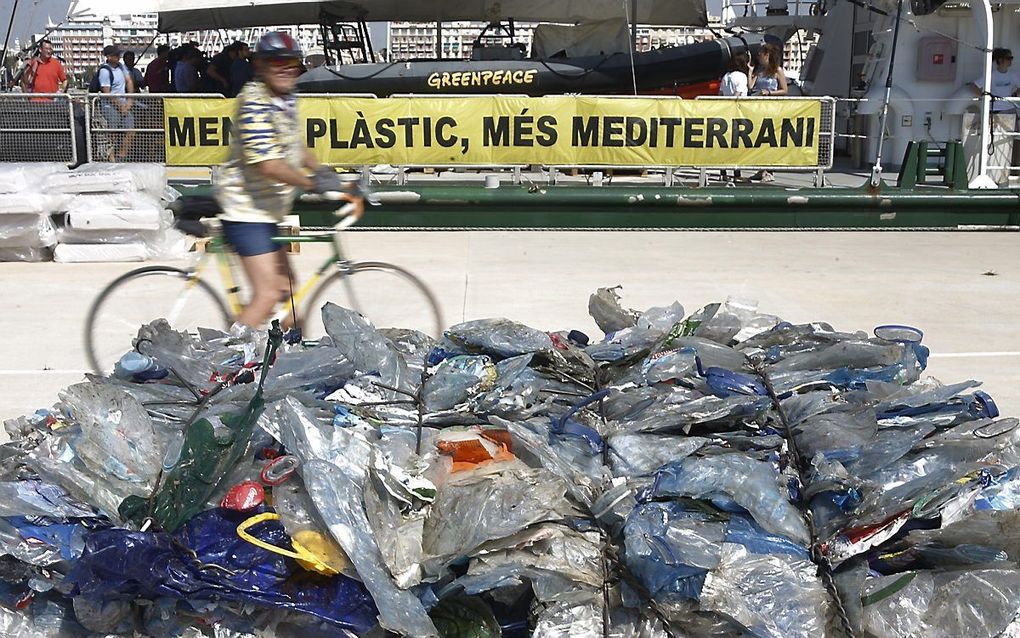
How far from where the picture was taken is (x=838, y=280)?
9664 millimetres

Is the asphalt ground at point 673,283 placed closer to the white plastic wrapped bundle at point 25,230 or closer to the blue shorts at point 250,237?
the white plastic wrapped bundle at point 25,230

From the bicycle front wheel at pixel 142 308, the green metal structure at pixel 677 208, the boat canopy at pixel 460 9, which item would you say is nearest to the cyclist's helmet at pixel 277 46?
the bicycle front wheel at pixel 142 308

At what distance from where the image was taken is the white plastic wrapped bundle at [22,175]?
10.1m

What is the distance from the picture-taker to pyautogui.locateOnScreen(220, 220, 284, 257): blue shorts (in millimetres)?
5941

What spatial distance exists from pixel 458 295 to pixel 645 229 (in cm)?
382

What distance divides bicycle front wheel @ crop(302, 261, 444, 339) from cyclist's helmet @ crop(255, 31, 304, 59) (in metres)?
1.20

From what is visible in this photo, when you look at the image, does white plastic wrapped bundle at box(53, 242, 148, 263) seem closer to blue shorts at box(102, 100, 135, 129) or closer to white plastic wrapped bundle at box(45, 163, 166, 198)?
white plastic wrapped bundle at box(45, 163, 166, 198)

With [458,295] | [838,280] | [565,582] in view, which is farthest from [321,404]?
[838,280]

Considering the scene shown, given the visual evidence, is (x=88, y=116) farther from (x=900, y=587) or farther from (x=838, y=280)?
(x=900, y=587)

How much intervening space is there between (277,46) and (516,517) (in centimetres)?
319

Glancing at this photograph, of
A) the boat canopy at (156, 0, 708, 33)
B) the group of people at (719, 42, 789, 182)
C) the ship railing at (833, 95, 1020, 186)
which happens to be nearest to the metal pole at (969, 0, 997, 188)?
the ship railing at (833, 95, 1020, 186)

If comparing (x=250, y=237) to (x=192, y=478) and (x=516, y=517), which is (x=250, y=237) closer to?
(x=192, y=478)

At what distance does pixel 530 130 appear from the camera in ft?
40.8

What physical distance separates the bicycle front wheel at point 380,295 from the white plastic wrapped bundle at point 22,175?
16.5 feet
